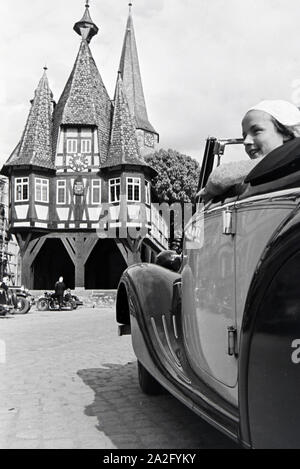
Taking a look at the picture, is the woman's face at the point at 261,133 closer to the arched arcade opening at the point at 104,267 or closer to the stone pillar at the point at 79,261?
the stone pillar at the point at 79,261

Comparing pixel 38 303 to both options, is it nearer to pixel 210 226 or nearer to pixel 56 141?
pixel 56 141

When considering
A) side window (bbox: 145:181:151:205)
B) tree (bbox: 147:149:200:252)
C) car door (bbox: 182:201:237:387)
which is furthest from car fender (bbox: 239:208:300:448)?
tree (bbox: 147:149:200:252)

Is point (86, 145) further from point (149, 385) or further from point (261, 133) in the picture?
point (261, 133)

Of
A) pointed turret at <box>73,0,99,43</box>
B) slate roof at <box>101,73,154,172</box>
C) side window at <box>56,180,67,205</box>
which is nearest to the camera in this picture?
slate roof at <box>101,73,154,172</box>

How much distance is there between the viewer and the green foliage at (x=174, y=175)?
39094 mm

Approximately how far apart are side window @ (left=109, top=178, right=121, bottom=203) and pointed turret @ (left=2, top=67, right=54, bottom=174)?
341 centimetres

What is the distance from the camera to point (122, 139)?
91.7 ft

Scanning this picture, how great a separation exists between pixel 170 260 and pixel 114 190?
76.1 ft

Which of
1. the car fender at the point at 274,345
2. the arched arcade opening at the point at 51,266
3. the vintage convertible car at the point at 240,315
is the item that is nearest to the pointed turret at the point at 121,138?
the arched arcade opening at the point at 51,266

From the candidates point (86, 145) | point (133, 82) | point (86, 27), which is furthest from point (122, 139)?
point (133, 82)

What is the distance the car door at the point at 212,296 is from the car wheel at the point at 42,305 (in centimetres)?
1814

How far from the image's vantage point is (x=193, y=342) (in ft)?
9.87

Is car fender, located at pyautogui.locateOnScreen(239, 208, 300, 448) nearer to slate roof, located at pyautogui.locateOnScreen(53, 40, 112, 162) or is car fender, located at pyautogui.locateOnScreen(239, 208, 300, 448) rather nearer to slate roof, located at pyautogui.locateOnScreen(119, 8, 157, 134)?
slate roof, located at pyautogui.locateOnScreen(53, 40, 112, 162)

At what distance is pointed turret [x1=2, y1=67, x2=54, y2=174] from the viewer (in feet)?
89.5
